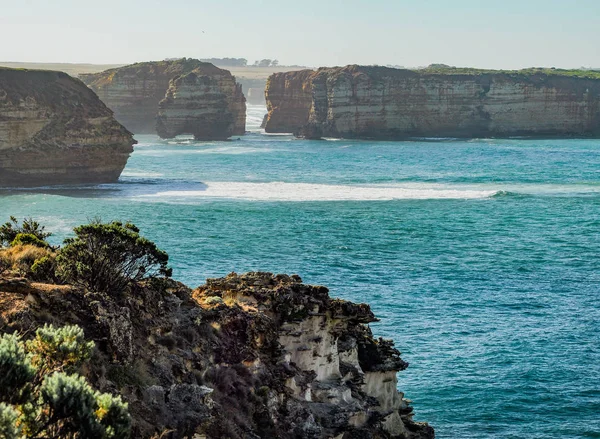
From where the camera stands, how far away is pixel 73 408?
13.5 m

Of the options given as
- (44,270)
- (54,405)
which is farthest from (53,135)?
(54,405)

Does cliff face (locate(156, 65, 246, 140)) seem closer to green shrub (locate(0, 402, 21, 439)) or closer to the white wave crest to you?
the white wave crest

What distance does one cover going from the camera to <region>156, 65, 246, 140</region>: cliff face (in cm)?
17025

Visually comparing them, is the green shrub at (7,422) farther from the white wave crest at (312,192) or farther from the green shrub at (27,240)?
the white wave crest at (312,192)

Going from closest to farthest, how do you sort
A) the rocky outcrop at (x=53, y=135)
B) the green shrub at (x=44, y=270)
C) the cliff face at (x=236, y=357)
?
the cliff face at (x=236, y=357) < the green shrub at (x=44, y=270) < the rocky outcrop at (x=53, y=135)

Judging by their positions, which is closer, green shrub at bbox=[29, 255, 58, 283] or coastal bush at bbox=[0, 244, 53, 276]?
green shrub at bbox=[29, 255, 58, 283]

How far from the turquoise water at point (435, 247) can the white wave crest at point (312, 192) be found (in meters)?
0.20

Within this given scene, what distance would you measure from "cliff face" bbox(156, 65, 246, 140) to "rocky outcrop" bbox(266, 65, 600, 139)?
15788 mm

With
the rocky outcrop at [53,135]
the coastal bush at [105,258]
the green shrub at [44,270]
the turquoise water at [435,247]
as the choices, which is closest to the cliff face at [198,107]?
the turquoise water at [435,247]

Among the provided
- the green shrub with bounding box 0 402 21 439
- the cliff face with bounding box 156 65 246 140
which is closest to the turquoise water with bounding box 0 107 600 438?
the green shrub with bounding box 0 402 21 439

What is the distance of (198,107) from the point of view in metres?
172

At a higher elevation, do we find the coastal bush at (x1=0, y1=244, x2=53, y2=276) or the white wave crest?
the coastal bush at (x1=0, y1=244, x2=53, y2=276)

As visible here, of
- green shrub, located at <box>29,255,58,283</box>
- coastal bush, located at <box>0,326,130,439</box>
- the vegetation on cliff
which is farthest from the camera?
green shrub, located at <box>29,255,58,283</box>

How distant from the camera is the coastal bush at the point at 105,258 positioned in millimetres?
21975
